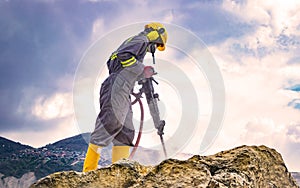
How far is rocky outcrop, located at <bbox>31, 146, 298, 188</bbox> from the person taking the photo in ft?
8.26

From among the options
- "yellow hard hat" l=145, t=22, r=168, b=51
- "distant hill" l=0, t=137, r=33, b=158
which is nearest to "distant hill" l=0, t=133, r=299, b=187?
"distant hill" l=0, t=137, r=33, b=158

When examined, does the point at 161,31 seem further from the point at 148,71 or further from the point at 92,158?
the point at 92,158

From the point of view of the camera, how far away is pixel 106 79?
16.8 ft

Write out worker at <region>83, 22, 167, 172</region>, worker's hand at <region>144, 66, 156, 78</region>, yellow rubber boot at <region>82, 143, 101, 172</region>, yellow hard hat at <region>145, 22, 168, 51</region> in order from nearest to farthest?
1. yellow rubber boot at <region>82, 143, 101, 172</region>
2. worker at <region>83, 22, 167, 172</region>
3. worker's hand at <region>144, 66, 156, 78</region>
4. yellow hard hat at <region>145, 22, 168, 51</region>

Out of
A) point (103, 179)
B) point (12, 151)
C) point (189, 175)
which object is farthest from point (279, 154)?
point (12, 151)

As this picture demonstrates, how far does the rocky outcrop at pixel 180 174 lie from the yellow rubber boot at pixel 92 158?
182 centimetres

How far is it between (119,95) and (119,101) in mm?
77

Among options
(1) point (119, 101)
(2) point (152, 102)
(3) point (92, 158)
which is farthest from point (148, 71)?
(3) point (92, 158)

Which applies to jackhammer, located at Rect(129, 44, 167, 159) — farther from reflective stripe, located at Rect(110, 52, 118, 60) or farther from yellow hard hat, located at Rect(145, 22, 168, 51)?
yellow hard hat, located at Rect(145, 22, 168, 51)

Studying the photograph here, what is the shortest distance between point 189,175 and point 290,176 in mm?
1349

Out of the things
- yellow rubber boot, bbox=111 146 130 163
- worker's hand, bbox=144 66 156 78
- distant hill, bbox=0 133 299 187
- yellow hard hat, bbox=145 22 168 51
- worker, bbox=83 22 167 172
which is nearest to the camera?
worker, bbox=83 22 167 172

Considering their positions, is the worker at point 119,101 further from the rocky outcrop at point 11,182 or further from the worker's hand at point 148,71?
the rocky outcrop at point 11,182

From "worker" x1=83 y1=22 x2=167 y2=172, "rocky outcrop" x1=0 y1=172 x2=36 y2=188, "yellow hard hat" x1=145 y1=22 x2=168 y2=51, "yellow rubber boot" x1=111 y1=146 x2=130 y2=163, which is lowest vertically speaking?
"yellow rubber boot" x1=111 y1=146 x2=130 y2=163

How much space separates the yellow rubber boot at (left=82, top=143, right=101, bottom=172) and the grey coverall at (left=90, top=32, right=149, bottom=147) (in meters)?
0.07
